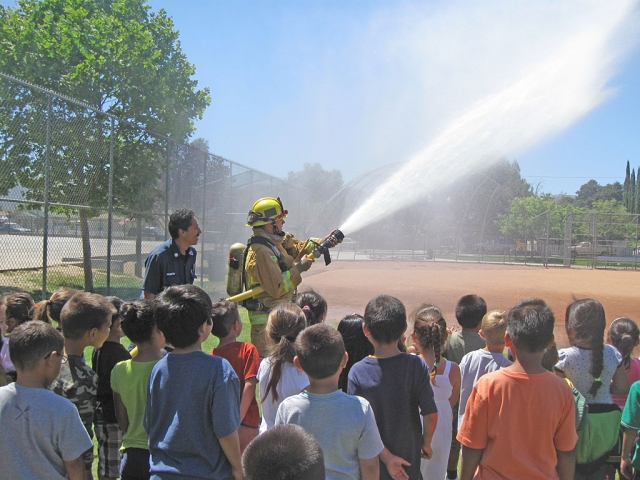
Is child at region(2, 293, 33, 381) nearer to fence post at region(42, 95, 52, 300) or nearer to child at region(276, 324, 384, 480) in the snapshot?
child at region(276, 324, 384, 480)

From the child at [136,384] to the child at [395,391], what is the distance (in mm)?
1118

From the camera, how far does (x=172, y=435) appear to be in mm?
2359

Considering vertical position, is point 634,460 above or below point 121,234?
below

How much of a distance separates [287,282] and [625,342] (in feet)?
8.84

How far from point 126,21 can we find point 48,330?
14249 millimetres

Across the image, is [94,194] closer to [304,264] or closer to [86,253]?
[86,253]

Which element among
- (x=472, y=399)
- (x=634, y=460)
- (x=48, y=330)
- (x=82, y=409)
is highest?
(x=48, y=330)

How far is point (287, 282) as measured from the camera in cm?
479

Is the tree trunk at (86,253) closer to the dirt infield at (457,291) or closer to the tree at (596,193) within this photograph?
the dirt infield at (457,291)

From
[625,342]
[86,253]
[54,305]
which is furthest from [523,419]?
[86,253]

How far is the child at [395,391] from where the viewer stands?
106 inches

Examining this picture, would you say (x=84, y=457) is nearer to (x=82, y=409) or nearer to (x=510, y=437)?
(x=82, y=409)

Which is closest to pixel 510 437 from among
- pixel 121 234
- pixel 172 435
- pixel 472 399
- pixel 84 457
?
pixel 472 399

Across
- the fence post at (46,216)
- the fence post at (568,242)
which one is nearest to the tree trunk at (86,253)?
the fence post at (46,216)
